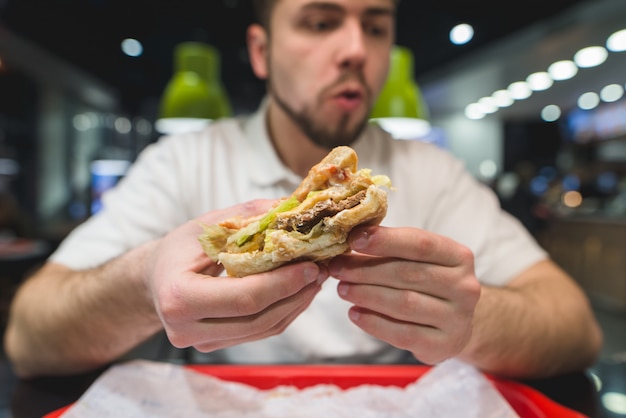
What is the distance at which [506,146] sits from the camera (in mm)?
14266

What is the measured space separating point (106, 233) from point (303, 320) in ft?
2.55

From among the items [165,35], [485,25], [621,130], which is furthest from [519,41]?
[165,35]

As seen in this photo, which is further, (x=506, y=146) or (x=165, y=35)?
(x=506, y=146)

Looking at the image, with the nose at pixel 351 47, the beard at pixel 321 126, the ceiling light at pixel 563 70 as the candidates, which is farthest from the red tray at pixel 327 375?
the ceiling light at pixel 563 70

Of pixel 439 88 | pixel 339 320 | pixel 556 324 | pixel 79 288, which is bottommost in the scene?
pixel 339 320

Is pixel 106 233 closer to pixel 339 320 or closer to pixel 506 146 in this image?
pixel 339 320

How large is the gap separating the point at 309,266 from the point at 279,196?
1099 millimetres

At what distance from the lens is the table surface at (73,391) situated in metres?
1.16

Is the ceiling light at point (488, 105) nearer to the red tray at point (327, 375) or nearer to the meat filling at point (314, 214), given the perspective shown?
the red tray at point (327, 375)

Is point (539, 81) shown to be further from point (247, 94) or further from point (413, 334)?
point (413, 334)

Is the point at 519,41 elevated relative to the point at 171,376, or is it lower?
elevated

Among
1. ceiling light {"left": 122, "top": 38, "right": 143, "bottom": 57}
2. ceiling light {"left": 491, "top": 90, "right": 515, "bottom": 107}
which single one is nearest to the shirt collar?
ceiling light {"left": 122, "top": 38, "right": 143, "bottom": 57}

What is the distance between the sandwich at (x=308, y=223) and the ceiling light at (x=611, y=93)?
9263 mm

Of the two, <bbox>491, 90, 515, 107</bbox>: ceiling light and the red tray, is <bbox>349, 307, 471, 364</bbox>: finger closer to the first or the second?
the red tray
